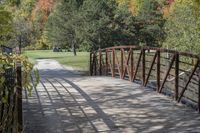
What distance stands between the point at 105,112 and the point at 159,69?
2.78 meters

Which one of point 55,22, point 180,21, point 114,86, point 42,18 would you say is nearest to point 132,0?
point 42,18

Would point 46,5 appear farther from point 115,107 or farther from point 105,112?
point 105,112

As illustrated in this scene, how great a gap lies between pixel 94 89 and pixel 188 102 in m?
3.06

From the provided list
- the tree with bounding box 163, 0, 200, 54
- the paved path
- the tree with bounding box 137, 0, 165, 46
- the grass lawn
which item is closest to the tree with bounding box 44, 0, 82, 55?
the grass lawn

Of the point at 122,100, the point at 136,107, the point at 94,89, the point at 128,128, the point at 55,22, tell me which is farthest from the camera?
the point at 55,22

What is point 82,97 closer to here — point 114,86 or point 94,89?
point 94,89

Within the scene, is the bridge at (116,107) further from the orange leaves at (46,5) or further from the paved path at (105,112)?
the orange leaves at (46,5)

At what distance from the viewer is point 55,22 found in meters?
69.4

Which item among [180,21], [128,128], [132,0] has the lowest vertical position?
[128,128]

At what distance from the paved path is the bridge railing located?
363mm

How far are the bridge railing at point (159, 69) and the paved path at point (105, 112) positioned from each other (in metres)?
0.36

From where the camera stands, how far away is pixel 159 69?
10844 mm

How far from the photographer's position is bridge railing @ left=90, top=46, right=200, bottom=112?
30.7ft

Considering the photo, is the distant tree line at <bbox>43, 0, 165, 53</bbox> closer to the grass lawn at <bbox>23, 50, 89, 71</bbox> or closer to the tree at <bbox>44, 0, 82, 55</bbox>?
the tree at <bbox>44, 0, 82, 55</bbox>
